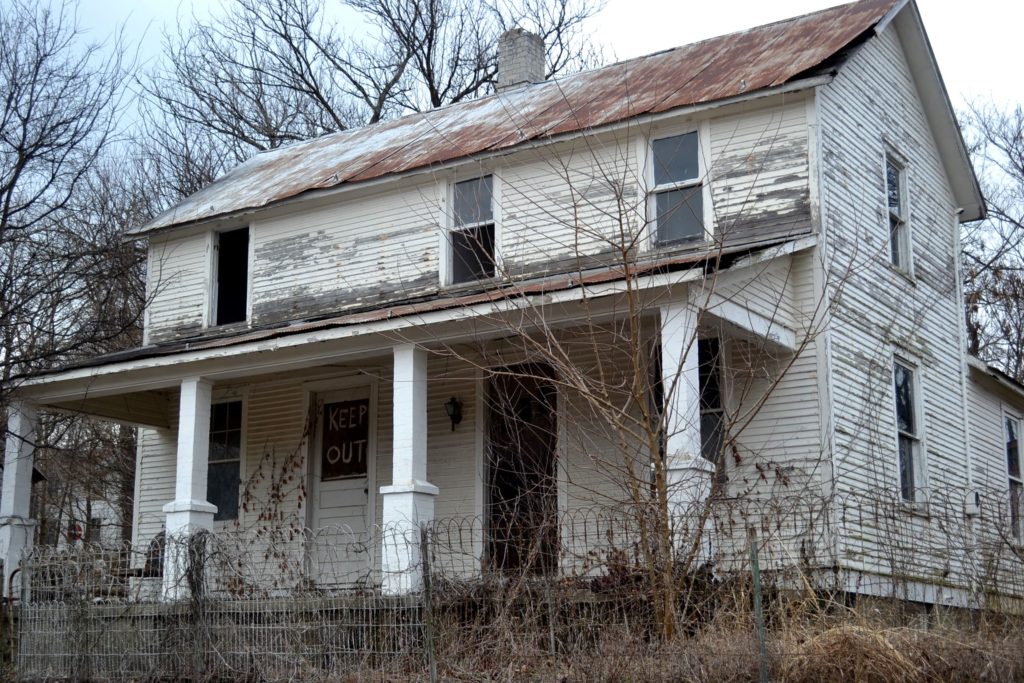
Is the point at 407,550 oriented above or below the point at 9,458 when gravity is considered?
below

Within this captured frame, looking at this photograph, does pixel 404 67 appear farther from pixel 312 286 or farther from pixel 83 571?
pixel 83 571

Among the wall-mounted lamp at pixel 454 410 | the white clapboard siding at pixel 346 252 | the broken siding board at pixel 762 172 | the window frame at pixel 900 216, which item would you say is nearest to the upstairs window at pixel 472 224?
the white clapboard siding at pixel 346 252

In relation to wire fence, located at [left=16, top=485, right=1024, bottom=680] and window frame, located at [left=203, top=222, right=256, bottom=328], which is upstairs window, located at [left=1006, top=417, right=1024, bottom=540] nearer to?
wire fence, located at [left=16, top=485, right=1024, bottom=680]

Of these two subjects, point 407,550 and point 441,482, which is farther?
point 441,482

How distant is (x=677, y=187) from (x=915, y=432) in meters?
4.21

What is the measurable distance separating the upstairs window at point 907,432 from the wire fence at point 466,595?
1559mm

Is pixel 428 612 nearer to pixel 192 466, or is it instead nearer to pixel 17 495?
pixel 192 466

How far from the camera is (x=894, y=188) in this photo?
15.3 meters

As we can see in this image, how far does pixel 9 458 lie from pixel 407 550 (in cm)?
648

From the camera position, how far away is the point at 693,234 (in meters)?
13.3

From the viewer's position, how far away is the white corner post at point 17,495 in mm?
14438

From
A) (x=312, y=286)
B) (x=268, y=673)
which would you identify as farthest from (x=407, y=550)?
(x=312, y=286)

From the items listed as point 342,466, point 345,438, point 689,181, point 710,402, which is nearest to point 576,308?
point 710,402

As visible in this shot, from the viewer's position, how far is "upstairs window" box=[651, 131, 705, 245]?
1335 centimetres
